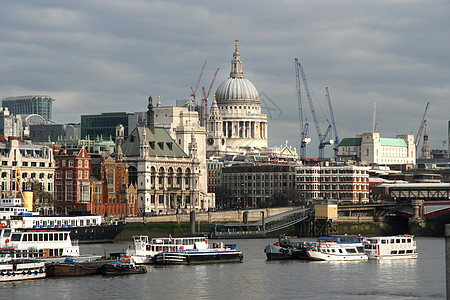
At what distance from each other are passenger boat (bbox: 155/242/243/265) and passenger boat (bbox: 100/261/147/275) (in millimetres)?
9037

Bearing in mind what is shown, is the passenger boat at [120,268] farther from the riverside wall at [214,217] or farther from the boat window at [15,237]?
the riverside wall at [214,217]

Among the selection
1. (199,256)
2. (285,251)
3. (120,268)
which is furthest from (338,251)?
(120,268)

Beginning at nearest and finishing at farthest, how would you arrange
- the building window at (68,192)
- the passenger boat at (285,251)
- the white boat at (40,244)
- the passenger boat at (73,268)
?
the passenger boat at (73,268) → the white boat at (40,244) → the passenger boat at (285,251) → the building window at (68,192)

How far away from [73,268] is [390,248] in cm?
3834

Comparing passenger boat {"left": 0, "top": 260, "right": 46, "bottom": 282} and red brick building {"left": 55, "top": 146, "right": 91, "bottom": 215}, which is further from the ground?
red brick building {"left": 55, "top": 146, "right": 91, "bottom": 215}

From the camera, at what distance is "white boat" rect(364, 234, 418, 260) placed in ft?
429

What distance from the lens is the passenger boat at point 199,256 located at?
122m

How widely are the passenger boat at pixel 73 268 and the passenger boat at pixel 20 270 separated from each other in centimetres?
223

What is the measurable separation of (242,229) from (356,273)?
68836mm

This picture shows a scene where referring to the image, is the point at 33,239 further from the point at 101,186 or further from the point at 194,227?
the point at 101,186

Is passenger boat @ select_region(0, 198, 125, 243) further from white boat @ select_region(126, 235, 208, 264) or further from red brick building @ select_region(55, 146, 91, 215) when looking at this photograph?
red brick building @ select_region(55, 146, 91, 215)

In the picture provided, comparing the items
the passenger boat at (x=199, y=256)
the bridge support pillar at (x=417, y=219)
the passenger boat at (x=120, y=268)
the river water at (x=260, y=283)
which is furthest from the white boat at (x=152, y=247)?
the bridge support pillar at (x=417, y=219)

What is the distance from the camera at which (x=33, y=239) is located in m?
115

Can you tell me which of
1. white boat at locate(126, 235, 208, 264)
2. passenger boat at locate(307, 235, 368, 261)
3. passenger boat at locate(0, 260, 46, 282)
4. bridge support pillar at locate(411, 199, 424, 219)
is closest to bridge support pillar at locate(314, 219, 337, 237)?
bridge support pillar at locate(411, 199, 424, 219)
